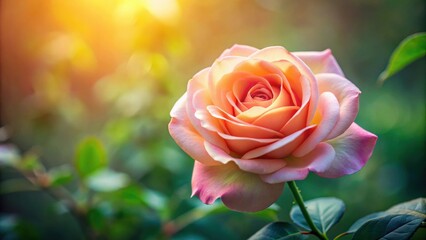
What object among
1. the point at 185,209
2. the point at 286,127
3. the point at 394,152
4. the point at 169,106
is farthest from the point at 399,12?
the point at 286,127

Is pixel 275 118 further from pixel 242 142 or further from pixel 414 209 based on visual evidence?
pixel 414 209

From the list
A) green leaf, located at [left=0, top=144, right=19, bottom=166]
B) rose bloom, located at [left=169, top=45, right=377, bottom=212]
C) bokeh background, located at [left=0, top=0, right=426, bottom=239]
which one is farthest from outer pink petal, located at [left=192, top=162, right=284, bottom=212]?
green leaf, located at [left=0, top=144, right=19, bottom=166]

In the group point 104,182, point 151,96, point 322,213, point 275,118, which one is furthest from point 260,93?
point 151,96

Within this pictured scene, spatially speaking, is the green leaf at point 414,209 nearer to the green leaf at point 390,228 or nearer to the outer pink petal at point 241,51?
the green leaf at point 390,228

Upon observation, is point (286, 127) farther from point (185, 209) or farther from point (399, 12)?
point (399, 12)

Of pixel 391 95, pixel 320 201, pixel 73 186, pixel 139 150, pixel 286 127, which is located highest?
pixel 286 127

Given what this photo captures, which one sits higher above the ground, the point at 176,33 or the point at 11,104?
the point at 176,33
